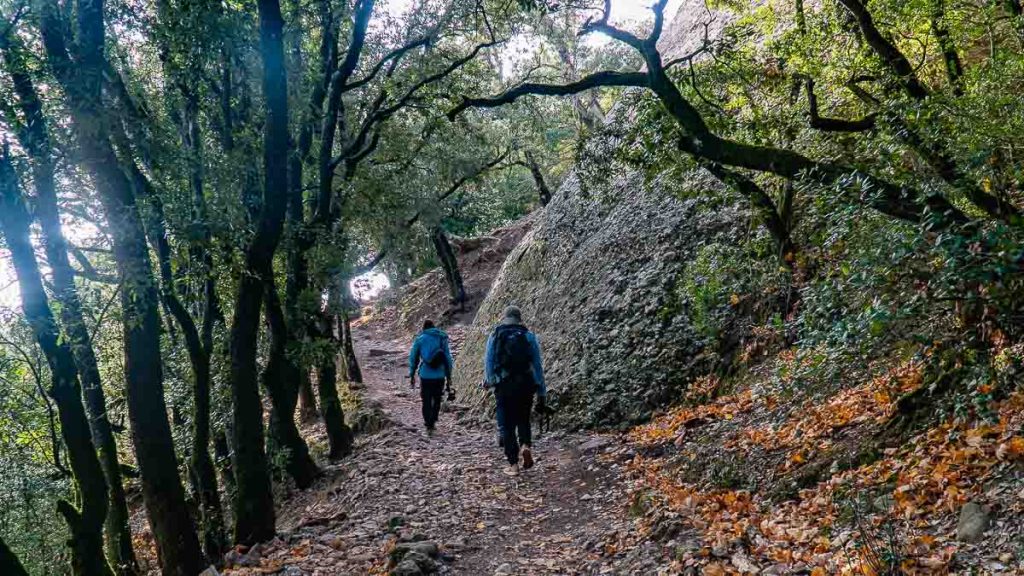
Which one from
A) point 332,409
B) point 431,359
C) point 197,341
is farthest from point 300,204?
point 332,409

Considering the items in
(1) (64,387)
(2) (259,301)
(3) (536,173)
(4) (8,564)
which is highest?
(3) (536,173)

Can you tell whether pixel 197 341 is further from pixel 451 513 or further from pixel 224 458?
pixel 451 513

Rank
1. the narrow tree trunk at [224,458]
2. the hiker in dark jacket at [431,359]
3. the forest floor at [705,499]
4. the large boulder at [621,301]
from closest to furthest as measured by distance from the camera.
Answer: the forest floor at [705,499], the large boulder at [621,301], the hiker in dark jacket at [431,359], the narrow tree trunk at [224,458]

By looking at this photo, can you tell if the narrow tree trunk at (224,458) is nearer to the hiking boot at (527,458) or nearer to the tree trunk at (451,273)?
the hiking boot at (527,458)

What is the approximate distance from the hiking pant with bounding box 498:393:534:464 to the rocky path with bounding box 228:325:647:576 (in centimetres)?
41

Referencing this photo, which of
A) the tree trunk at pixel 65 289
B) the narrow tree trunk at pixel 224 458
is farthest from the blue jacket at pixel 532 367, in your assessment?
the narrow tree trunk at pixel 224 458

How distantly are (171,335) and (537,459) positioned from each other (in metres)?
6.85

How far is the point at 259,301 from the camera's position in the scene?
809 centimetres

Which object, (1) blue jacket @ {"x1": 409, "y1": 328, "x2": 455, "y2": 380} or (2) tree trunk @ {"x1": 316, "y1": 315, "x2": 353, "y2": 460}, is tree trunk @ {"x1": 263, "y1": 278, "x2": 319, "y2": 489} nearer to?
(2) tree trunk @ {"x1": 316, "y1": 315, "x2": 353, "y2": 460}

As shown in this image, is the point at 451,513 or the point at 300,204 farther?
the point at 300,204

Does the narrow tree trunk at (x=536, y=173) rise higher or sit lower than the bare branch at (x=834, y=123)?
higher

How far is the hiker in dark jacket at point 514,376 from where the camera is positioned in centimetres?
934

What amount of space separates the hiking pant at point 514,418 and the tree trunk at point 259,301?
10.2 feet

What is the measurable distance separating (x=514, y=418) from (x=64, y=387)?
532 centimetres
